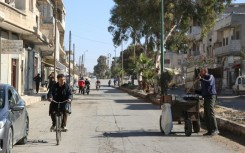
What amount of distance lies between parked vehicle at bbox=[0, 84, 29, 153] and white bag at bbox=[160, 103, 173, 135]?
12.7 ft

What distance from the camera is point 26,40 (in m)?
39.1

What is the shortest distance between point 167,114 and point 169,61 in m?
109

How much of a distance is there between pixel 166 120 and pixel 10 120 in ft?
16.9

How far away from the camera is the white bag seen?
13.5 meters

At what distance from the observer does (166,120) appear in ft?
44.4

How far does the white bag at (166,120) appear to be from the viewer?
1354 centimetres

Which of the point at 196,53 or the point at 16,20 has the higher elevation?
the point at 196,53

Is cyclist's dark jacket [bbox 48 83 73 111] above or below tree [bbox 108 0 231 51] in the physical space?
below

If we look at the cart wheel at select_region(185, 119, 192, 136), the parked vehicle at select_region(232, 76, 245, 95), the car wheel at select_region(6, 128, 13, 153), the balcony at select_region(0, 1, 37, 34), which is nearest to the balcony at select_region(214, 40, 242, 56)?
the parked vehicle at select_region(232, 76, 245, 95)

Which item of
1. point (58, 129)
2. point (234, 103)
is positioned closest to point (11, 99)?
point (58, 129)

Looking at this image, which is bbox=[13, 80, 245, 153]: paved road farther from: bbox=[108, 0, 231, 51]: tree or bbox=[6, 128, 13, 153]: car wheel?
bbox=[108, 0, 231, 51]: tree

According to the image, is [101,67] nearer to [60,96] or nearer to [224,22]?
[224,22]

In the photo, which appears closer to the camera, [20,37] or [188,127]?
[188,127]

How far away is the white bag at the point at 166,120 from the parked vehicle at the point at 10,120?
3.88 meters
